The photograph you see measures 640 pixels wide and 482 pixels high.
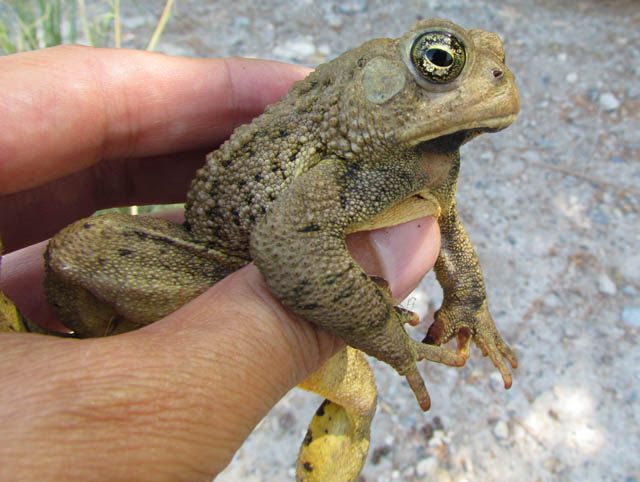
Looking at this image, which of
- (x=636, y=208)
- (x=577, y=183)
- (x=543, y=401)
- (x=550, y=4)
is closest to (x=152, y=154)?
(x=543, y=401)

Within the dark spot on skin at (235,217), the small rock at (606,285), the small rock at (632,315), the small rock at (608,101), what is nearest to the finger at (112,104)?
the dark spot on skin at (235,217)

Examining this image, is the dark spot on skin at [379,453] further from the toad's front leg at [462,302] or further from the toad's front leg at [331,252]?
the toad's front leg at [331,252]

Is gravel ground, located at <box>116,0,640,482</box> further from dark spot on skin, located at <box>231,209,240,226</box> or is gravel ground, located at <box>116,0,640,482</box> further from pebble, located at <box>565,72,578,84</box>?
dark spot on skin, located at <box>231,209,240,226</box>

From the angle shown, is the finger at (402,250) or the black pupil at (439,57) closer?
the black pupil at (439,57)

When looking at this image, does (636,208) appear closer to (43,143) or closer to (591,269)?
(591,269)

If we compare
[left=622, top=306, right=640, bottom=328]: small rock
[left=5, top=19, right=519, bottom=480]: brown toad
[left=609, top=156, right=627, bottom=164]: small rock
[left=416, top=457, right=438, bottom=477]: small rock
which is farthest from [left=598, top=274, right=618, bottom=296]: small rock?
[left=5, top=19, right=519, bottom=480]: brown toad

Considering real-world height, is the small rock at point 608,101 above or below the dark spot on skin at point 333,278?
above
